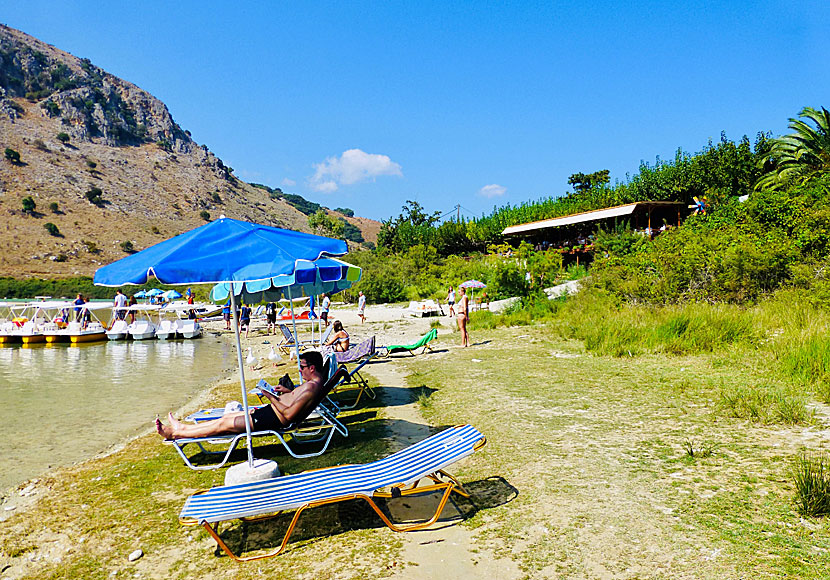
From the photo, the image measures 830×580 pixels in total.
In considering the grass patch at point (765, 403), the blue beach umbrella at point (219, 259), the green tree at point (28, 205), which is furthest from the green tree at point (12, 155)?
the grass patch at point (765, 403)

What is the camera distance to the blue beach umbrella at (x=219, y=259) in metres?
3.80

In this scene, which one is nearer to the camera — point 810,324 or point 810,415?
point 810,415

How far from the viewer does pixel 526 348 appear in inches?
452

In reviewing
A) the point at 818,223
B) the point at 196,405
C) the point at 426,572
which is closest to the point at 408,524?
the point at 426,572

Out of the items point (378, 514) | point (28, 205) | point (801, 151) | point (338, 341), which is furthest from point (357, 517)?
point (28, 205)

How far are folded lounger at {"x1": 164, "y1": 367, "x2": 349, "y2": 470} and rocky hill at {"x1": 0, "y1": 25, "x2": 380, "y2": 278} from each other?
60458mm

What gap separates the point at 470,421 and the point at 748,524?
3.30 meters

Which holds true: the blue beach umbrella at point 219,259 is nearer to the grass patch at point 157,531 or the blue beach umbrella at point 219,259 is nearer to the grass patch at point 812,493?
the grass patch at point 157,531

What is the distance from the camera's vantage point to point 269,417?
5.42 meters

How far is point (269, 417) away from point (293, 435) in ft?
3.24

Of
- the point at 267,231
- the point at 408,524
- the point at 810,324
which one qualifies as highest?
the point at 267,231

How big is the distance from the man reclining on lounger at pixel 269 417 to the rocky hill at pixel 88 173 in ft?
200

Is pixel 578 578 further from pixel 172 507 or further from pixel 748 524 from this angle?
pixel 172 507

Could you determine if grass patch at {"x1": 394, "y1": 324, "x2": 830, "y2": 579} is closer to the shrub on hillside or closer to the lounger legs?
the lounger legs
